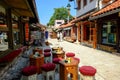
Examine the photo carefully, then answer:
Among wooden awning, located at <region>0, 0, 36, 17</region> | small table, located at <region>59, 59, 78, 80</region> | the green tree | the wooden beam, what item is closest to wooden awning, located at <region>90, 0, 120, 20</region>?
wooden awning, located at <region>0, 0, 36, 17</region>

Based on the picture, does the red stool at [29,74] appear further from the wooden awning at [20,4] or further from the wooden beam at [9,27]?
the wooden beam at [9,27]

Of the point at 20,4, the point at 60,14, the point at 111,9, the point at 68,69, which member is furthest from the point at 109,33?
the point at 60,14

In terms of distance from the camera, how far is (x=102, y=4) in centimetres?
1631

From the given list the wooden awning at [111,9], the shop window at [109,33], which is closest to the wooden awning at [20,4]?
the wooden awning at [111,9]

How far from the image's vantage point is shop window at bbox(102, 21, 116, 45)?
13.4 metres

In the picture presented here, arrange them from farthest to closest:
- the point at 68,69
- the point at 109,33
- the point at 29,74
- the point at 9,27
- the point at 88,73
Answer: the point at 109,33, the point at 9,27, the point at 68,69, the point at 29,74, the point at 88,73

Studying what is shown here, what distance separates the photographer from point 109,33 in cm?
1421

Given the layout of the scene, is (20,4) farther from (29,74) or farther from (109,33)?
(109,33)

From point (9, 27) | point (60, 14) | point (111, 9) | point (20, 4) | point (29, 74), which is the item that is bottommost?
point (29, 74)

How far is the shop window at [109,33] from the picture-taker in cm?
1339

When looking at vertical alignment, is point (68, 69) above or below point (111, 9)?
below

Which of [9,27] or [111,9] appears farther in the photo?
[111,9]

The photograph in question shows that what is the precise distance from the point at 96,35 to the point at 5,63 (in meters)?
11.1

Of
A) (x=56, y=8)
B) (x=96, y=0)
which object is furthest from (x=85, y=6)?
(x=56, y=8)
